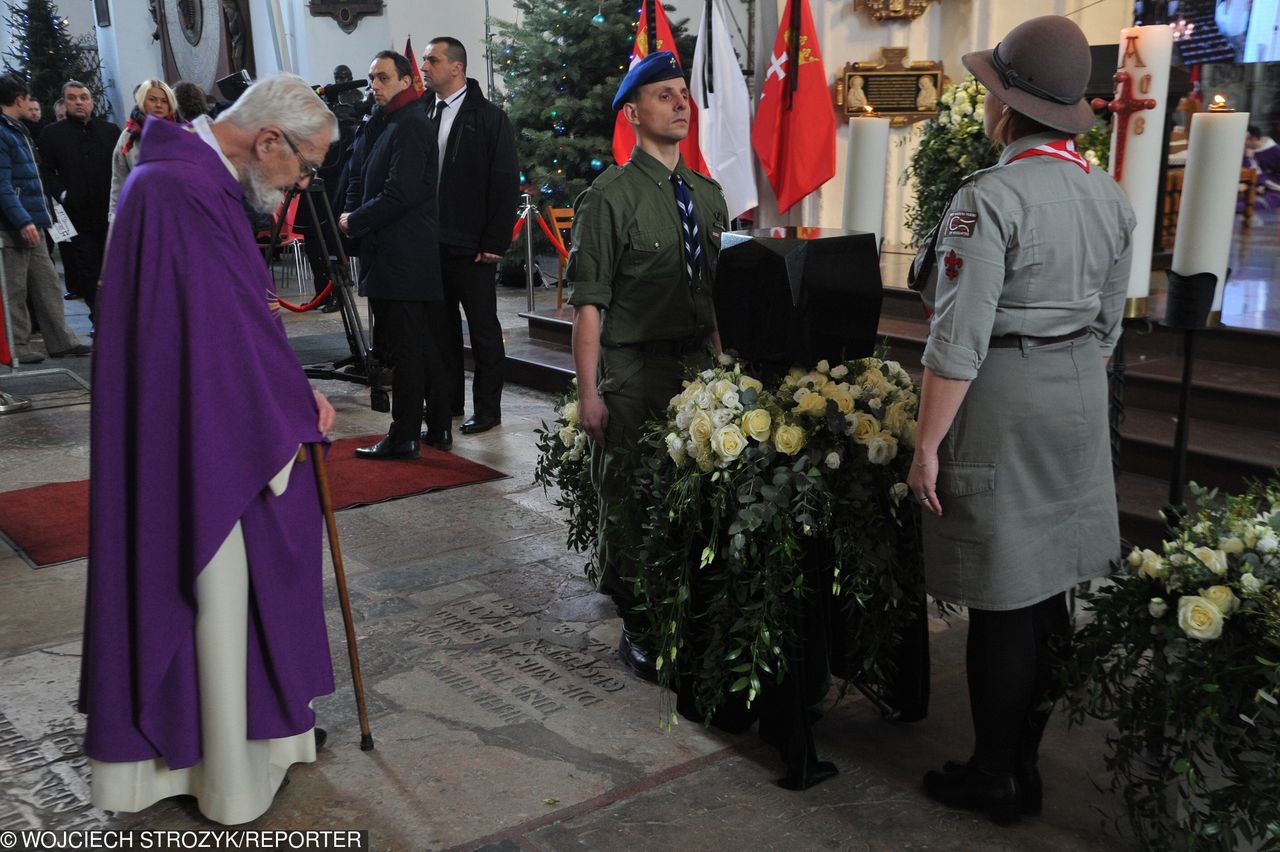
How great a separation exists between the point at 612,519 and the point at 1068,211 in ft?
4.74

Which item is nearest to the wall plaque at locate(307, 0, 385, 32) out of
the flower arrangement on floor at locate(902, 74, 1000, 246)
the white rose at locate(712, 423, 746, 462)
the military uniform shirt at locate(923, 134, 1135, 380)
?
the flower arrangement on floor at locate(902, 74, 1000, 246)

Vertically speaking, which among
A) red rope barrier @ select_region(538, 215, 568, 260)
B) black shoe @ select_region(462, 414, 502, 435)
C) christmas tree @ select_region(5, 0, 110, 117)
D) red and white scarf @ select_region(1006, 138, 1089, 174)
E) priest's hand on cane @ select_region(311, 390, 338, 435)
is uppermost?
christmas tree @ select_region(5, 0, 110, 117)

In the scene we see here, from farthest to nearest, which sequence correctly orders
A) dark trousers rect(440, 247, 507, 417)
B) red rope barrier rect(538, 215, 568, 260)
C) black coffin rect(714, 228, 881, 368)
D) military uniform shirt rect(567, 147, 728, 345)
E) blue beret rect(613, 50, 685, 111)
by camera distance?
red rope barrier rect(538, 215, 568, 260)
dark trousers rect(440, 247, 507, 417)
military uniform shirt rect(567, 147, 728, 345)
blue beret rect(613, 50, 685, 111)
black coffin rect(714, 228, 881, 368)

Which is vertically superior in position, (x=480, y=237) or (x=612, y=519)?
(x=480, y=237)

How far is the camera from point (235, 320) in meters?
2.48

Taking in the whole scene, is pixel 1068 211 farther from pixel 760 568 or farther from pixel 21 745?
pixel 21 745

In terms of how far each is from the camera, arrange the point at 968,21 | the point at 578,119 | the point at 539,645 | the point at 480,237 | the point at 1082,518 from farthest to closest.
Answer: the point at 578,119
the point at 968,21
the point at 480,237
the point at 539,645
the point at 1082,518

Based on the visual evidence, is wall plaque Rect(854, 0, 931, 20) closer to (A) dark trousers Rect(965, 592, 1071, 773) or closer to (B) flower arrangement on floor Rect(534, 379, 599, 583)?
(B) flower arrangement on floor Rect(534, 379, 599, 583)

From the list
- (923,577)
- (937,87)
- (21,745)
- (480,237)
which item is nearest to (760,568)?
(923,577)

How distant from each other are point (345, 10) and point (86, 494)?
383 inches

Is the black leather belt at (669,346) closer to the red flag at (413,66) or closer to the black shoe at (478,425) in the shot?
the red flag at (413,66)

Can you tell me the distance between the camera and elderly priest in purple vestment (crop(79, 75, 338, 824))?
8.00 ft

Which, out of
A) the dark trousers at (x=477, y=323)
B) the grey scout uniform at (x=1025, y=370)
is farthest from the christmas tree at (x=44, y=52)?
the grey scout uniform at (x=1025, y=370)

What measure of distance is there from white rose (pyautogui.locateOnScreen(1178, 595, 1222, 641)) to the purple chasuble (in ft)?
6.02
